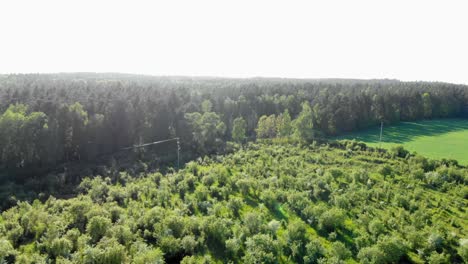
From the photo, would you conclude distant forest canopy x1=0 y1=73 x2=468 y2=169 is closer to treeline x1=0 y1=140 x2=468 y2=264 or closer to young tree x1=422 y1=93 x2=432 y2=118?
young tree x1=422 y1=93 x2=432 y2=118

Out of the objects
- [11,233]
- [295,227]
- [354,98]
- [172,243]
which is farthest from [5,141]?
[354,98]

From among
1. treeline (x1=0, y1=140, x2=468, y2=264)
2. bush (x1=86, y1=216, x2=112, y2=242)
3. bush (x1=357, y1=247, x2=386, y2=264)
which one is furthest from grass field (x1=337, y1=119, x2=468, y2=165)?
bush (x1=86, y1=216, x2=112, y2=242)

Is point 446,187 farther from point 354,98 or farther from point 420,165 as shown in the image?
point 354,98

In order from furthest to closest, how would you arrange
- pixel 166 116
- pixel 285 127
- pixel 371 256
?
1. pixel 285 127
2. pixel 166 116
3. pixel 371 256

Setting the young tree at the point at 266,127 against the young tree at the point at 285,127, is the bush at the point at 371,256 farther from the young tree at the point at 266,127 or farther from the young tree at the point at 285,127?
the young tree at the point at 266,127

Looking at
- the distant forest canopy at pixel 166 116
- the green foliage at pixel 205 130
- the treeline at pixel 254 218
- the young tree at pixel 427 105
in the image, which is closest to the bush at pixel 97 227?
the treeline at pixel 254 218

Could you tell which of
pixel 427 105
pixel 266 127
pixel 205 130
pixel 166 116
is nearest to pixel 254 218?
pixel 205 130

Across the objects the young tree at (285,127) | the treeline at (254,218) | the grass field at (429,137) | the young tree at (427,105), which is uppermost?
the young tree at (427,105)

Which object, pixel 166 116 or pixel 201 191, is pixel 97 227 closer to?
pixel 201 191

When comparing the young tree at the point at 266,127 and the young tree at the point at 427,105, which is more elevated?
the young tree at the point at 427,105
